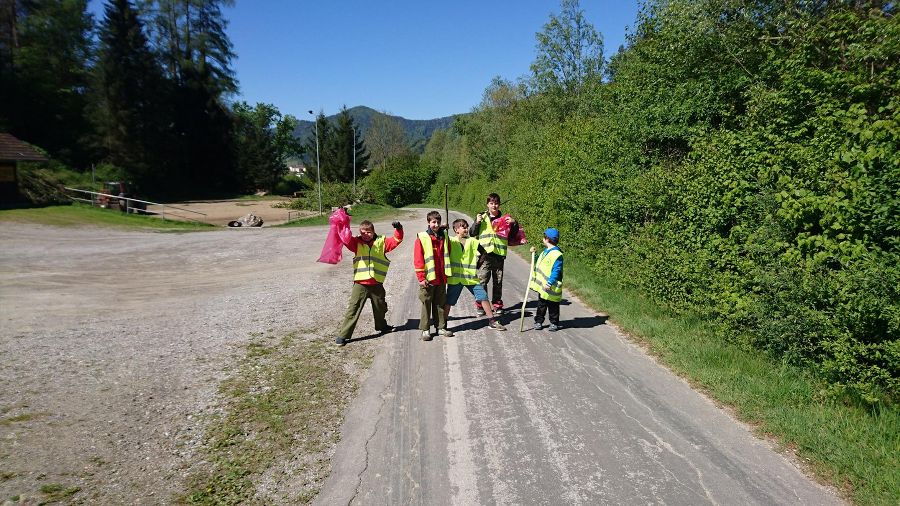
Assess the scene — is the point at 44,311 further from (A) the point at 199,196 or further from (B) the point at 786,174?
(A) the point at 199,196

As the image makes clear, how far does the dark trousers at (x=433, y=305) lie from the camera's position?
25.3ft

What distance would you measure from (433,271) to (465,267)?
0.82 meters

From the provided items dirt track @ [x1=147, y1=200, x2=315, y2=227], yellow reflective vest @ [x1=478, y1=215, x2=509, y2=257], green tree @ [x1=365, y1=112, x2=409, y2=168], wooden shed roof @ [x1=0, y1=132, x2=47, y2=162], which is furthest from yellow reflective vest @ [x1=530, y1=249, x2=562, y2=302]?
green tree @ [x1=365, y1=112, x2=409, y2=168]

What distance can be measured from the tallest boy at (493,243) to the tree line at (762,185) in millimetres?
2703

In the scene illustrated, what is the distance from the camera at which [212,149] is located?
5981cm

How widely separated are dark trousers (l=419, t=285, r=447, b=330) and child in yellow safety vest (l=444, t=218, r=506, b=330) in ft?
0.37

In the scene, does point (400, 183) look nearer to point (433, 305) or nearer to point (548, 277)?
point (433, 305)

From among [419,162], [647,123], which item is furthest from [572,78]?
[419,162]

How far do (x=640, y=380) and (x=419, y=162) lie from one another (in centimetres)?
7787

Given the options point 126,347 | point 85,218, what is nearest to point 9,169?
point 85,218

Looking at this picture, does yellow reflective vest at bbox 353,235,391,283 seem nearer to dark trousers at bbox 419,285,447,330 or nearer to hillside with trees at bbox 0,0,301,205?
dark trousers at bbox 419,285,447,330

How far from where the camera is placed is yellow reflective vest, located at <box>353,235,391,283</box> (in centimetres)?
764

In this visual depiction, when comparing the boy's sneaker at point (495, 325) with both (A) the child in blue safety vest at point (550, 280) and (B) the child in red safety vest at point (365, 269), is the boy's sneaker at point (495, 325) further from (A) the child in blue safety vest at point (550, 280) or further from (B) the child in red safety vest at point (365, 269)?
(B) the child in red safety vest at point (365, 269)

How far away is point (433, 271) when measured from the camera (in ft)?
25.1
